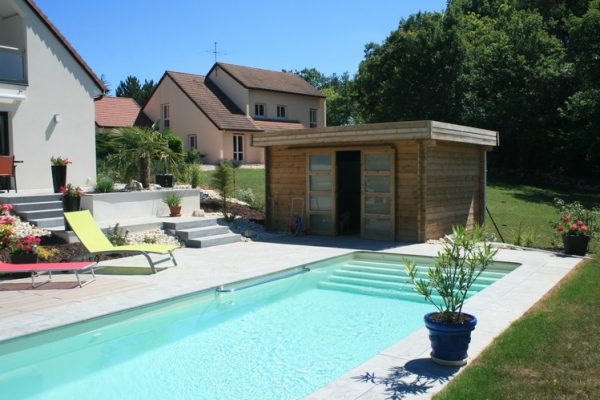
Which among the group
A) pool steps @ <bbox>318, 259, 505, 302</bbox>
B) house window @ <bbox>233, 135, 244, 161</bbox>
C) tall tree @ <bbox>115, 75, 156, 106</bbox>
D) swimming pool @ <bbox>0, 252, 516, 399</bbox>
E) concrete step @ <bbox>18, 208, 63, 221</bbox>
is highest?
tall tree @ <bbox>115, 75, 156, 106</bbox>

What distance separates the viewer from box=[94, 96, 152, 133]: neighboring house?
3572 cm

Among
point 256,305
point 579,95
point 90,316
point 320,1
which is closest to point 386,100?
point 579,95

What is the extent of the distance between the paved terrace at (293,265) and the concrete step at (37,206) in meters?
2.85

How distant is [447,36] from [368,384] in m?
30.5

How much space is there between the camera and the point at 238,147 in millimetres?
35000

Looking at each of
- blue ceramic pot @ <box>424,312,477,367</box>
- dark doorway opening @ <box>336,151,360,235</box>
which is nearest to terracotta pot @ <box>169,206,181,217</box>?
dark doorway opening @ <box>336,151,360,235</box>

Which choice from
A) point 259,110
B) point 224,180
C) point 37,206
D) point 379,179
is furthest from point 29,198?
point 259,110

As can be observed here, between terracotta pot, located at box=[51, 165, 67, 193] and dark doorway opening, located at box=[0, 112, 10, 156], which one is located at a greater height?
dark doorway opening, located at box=[0, 112, 10, 156]

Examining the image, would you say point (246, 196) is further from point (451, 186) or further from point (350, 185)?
point (451, 186)

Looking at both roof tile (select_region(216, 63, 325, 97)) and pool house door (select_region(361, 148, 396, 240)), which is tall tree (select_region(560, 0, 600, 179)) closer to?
pool house door (select_region(361, 148, 396, 240))

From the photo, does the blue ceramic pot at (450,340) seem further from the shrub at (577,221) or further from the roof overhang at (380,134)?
the roof overhang at (380,134)

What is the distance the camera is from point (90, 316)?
6762 mm

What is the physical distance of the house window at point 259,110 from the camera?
37406mm

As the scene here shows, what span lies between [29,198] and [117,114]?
1029 inches
